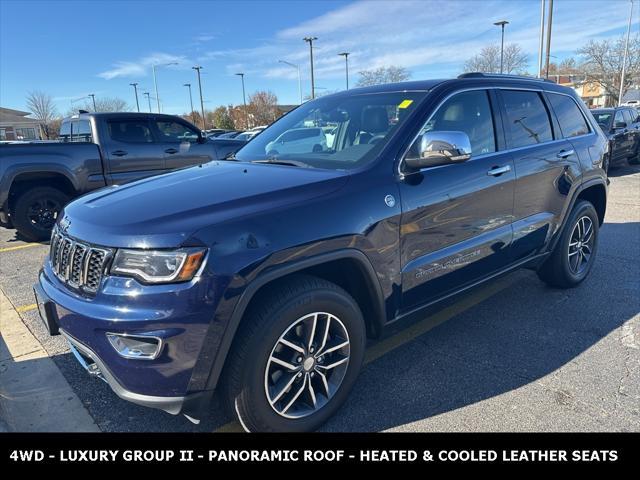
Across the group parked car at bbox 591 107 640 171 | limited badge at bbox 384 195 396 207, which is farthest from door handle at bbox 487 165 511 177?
parked car at bbox 591 107 640 171

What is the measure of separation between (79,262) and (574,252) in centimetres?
433

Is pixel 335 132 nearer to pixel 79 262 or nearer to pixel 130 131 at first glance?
pixel 79 262

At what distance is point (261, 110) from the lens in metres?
63.5

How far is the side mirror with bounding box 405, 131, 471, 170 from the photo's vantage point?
2717 mm

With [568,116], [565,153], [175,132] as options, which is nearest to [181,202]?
[565,153]

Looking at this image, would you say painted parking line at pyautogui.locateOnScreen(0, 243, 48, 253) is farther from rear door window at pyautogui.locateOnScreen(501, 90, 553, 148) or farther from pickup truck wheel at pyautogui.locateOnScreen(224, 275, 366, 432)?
rear door window at pyautogui.locateOnScreen(501, 90, 553, 148)

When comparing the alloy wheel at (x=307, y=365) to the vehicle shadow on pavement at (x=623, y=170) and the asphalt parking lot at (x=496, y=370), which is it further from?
the vehicle shadow on pavement at (x=623, y=170)

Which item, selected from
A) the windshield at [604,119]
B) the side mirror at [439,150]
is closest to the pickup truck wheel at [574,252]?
the side mirror at [439,150]

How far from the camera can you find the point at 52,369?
10.8 ft
